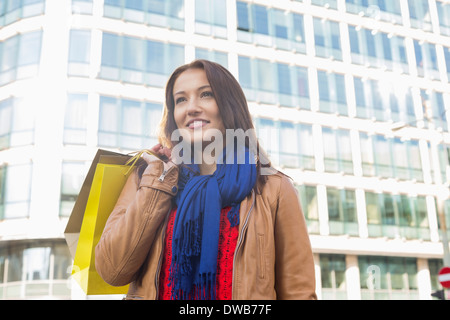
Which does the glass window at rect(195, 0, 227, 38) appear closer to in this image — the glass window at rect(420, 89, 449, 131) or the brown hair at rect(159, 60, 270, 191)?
the glass window at rect(420, 89, 449, 131)

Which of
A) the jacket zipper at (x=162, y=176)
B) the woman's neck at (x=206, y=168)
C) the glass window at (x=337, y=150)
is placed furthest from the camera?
the glass window at (x=337, y=150)

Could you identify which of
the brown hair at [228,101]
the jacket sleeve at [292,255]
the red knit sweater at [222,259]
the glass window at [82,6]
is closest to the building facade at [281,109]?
the glass window at [82,6]

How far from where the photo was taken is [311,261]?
6.32 feet

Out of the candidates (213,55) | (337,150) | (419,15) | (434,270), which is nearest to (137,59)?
(213,55)

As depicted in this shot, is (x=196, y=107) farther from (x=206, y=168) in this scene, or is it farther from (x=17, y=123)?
(x=17, y=123)

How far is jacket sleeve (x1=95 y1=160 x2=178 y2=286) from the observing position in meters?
1.86

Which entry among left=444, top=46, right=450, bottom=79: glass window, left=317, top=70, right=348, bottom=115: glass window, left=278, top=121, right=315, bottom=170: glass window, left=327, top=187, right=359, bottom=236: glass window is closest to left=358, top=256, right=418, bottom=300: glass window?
left=327, top=187, right=359, bottom=236: glass window

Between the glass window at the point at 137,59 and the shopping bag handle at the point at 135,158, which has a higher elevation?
the glass window at the point at 137,59

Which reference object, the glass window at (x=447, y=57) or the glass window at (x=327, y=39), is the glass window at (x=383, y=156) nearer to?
the glass window at (x=327, y=39)

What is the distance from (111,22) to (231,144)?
57.5 feet

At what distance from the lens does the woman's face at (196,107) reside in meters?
2.10

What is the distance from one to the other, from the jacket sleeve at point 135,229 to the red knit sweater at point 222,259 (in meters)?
0.06

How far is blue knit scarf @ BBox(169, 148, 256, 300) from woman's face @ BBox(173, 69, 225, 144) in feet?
0.47
